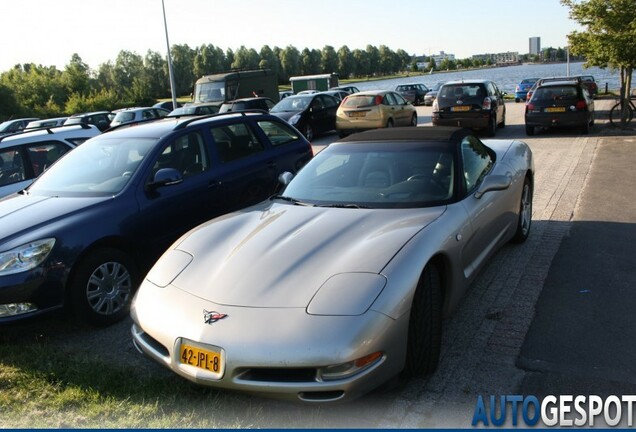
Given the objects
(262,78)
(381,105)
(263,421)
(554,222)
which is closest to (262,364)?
(263,421)

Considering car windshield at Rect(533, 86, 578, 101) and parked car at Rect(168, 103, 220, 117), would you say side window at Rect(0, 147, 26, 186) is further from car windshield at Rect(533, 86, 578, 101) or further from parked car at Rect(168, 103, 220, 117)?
car windshield at Rect(533, 86, 578, 101)

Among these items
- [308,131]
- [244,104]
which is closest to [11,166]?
[308,131]

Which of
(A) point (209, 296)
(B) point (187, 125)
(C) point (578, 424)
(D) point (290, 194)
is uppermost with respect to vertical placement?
(B) point (187, 125)

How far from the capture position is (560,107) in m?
15.0

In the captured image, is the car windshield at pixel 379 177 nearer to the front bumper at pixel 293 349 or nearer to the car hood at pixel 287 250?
the car hood at pixel 287 250

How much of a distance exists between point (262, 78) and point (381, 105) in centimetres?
938

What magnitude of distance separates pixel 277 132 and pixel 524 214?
3193 millimetres

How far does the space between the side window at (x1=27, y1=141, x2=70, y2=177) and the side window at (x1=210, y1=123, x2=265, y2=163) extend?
313 cm

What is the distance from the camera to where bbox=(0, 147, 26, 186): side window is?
7.39 meters

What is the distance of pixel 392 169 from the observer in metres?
4.57

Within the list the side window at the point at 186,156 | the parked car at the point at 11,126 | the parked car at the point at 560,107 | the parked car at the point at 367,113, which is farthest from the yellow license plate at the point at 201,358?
the parked car at the point at 11,126

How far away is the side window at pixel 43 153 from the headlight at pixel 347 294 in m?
6.18

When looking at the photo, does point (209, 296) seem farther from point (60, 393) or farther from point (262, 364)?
point (60, 393)

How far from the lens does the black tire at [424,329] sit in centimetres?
328
